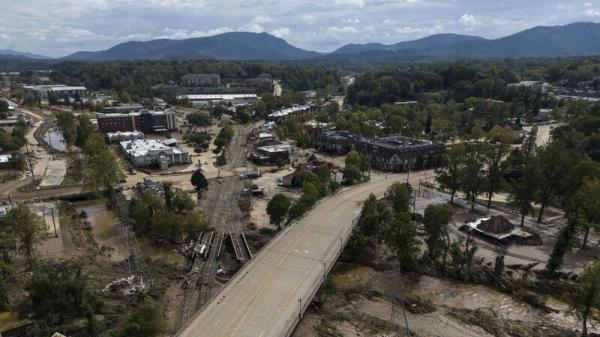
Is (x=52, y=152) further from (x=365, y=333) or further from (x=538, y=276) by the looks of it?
(x=538, y=276)

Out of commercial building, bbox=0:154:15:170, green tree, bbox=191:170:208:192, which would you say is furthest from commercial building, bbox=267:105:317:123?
commercial building, bbox=0:154:15:170

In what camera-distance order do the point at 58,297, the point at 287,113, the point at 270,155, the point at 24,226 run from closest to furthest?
1. the point at 58,297
2. the point at 24,226
3. the point at 270,155
4. the point at 287,113

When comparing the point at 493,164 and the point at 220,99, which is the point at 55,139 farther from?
the point at 493,164

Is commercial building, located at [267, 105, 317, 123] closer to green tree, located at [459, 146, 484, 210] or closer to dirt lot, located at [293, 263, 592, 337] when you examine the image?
green tree, located at [459, 146, 484, 210]

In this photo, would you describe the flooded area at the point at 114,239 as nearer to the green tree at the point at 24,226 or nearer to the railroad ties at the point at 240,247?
the railroad ties at the point at 240,247

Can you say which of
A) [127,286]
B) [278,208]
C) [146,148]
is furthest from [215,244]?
[146,148]

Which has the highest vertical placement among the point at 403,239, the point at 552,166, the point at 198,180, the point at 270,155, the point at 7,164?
the point at 552,166
